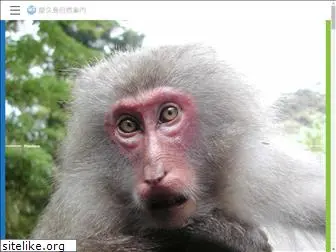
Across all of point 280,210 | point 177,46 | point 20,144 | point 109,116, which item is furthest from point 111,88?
point 280,210

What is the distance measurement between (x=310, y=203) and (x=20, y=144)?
0.99m

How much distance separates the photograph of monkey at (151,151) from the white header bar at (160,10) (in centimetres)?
4

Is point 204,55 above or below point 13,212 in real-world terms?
above

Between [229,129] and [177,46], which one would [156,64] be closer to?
[177,46]

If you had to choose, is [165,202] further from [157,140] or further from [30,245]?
[30,245]

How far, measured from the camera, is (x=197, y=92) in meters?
1.70

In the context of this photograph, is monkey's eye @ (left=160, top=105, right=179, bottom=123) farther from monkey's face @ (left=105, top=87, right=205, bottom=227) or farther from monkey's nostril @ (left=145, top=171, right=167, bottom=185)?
monkey's nostril @ (left=145, top=171, right=167, bottom=185)

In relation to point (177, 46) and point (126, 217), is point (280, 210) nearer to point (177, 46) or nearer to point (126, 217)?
point (126, 217)

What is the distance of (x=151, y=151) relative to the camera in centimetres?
157

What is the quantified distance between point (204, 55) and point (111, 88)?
1.06 ft

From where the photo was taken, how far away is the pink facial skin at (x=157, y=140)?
153 cm

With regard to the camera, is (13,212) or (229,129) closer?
(229,129)

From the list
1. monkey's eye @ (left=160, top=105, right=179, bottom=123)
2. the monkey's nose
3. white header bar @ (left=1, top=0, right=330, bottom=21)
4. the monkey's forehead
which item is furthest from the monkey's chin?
white header bar @ (left=1, top=0, right=330, bottom=21)

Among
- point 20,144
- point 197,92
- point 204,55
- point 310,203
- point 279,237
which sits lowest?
point 279,237
